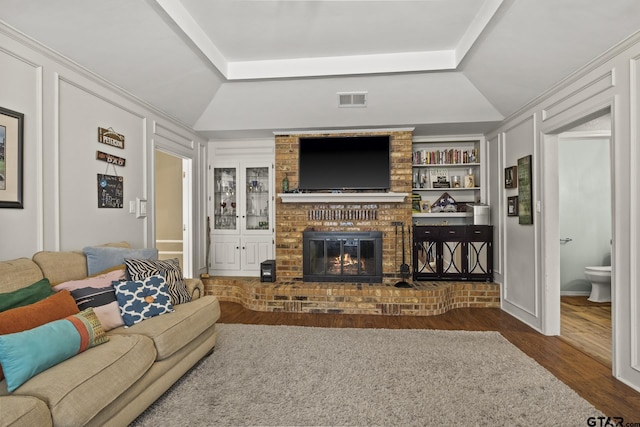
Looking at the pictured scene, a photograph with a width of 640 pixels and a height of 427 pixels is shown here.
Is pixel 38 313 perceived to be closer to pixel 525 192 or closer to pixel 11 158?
pixel 11 158

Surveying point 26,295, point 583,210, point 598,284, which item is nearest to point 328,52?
point 26,295

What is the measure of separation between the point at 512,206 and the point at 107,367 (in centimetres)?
435

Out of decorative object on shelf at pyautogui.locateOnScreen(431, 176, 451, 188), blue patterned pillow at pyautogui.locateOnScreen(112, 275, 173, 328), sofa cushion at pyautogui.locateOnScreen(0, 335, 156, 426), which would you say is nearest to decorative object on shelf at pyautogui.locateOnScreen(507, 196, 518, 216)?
decorative object on shelf at pyautogui.locateOnScreen(431, 176, 451, 188)

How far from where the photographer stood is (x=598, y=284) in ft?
15.5

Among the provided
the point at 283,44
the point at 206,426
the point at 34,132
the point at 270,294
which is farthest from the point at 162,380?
the point at 283,44

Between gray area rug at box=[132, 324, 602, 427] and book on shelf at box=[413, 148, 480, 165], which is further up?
book on shelf at box=[413, 148, 480, 165]

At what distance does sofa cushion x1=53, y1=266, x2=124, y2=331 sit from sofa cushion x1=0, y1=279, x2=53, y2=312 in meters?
0.15

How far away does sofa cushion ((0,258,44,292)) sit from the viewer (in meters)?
2.07

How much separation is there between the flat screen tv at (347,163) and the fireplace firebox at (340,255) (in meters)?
0.68

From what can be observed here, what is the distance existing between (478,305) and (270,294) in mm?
2782

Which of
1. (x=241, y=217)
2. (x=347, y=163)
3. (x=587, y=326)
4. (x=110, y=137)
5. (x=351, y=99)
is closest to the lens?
(x=110, y=137)

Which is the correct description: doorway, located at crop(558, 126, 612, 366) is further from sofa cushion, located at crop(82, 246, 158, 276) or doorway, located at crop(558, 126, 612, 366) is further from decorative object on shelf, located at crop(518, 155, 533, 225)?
sofa cushion, located at crop(82, 246, 158, 276)

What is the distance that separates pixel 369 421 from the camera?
2062 millimetres

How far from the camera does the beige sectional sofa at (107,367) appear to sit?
4.80 ft
